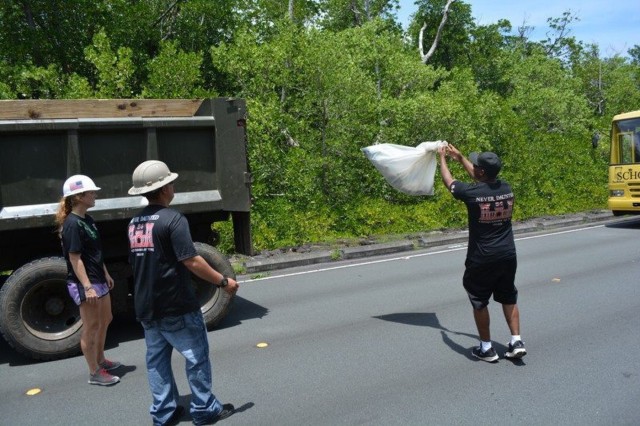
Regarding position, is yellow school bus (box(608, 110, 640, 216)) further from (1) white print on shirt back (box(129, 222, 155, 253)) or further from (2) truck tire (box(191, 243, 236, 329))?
(1) white print on shirt back (box(129, 222, 155, 253))

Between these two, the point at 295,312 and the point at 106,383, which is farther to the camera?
the point at 295,312

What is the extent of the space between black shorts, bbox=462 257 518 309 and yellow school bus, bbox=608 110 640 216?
11.3 m

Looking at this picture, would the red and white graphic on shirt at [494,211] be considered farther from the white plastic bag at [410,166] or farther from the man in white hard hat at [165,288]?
the man in white hard hat at [165,288]

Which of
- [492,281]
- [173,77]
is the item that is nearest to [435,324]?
[492,281]

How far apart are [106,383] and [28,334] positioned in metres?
1.13

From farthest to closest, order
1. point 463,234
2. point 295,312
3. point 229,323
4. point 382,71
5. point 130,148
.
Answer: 1. point 382,71
2. point 463,234
3. point 295,312
4. point 229,323
5. point 130,148

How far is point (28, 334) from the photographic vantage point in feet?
18.5

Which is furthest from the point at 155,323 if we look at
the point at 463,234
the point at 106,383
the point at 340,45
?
the point at 340,45

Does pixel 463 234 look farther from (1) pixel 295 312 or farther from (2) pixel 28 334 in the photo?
(2) pixel 28 334

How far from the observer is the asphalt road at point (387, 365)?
4.50m

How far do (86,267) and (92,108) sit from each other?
6.49ft

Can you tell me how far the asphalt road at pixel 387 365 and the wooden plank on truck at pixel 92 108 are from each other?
2447 millimetres

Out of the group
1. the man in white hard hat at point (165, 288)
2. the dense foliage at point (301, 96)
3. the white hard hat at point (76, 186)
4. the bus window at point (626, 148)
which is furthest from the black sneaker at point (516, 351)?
the bus window at point (626, 148)

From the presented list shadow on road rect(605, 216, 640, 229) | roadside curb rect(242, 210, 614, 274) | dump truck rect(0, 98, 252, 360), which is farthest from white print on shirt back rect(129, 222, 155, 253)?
shadow on road rect(605, 216, 640, 229)
